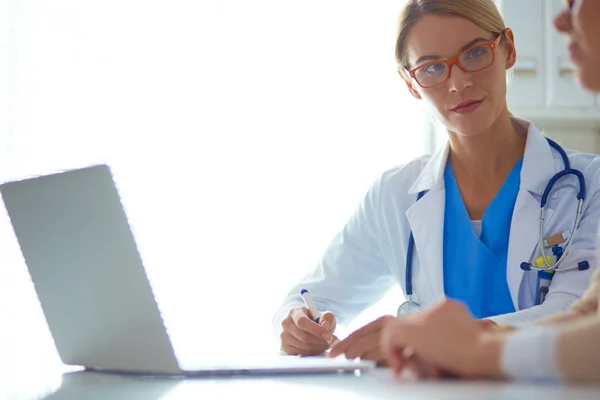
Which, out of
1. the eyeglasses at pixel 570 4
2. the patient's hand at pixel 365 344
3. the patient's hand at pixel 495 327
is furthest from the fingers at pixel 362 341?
the eyeglasses at pixel 570 4

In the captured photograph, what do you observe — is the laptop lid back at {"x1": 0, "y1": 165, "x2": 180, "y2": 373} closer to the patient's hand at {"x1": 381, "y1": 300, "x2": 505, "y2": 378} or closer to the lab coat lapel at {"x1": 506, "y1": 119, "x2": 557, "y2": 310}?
the patient's hand at {"x1": 381, "y1": 300, "x2": 505, "y2": 378}

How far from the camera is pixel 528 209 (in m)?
1.53

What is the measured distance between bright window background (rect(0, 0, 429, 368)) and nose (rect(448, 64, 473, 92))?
35.5 inches

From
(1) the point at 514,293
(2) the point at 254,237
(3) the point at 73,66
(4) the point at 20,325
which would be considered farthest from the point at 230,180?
(1) the point at 514,293

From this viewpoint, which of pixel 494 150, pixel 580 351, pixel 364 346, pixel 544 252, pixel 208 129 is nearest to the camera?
pixel 580 351

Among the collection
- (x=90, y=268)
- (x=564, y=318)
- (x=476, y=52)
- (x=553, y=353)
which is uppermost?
(x=476, y=52)

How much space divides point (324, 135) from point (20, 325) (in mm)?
1271

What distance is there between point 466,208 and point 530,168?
0.17 metres

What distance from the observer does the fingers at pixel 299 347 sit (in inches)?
50.7

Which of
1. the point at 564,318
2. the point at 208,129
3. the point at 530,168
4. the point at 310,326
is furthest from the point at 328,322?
the point at 208,129

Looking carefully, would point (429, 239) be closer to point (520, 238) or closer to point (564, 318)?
point (520, 238)

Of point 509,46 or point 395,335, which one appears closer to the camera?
point 395,335

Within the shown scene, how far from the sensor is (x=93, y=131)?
2514 mm

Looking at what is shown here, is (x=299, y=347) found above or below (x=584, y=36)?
below
